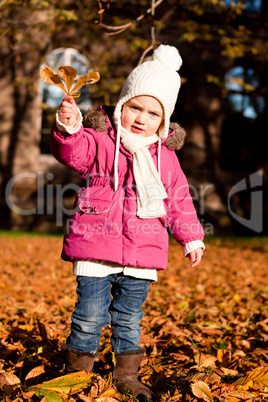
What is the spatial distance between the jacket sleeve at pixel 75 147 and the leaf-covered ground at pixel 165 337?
104 cm

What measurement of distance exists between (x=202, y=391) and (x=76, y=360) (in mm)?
643

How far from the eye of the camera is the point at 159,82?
218 centimetres

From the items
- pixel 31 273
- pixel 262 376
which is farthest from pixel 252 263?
pixel 262 376

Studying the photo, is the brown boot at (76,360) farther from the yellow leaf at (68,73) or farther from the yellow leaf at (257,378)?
the yellow leaf at (68,73)

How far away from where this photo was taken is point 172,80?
2.25 m

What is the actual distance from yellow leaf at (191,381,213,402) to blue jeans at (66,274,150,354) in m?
0.37

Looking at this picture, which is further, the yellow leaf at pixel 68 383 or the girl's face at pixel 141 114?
the girl's face at pixel 141 114

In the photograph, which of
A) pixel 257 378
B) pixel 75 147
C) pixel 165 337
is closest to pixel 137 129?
pixel 75 147

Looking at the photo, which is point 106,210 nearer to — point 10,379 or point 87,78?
point 87,78

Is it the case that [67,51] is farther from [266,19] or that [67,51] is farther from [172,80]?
[172,80]

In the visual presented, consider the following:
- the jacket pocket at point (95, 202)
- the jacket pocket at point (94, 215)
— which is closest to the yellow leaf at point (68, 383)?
the jacket pocket at point (94, 215)

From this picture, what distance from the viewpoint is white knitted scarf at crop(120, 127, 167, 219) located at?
2145 mm

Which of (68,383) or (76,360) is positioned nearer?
(68,383)

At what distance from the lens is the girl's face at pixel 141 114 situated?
7.18 feet
